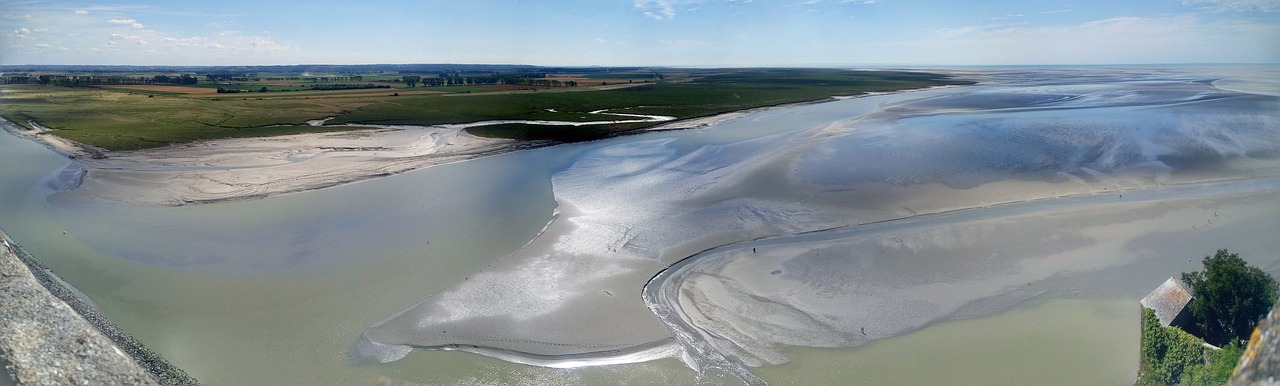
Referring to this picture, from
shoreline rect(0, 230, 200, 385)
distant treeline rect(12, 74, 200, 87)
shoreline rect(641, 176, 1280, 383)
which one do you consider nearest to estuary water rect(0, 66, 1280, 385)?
shoreline rect(641, 176, 1280, 383)

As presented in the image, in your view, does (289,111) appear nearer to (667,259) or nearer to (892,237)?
(667,259)

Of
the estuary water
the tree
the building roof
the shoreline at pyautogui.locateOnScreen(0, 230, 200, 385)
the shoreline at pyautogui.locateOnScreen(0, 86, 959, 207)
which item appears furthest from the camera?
the shoreline at pyautogui.locateOnScreen(0, 86, 959, 207)

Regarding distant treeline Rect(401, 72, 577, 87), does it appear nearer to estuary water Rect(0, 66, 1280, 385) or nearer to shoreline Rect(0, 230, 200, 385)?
estuary water Rect(0, 66, 1280, 385)

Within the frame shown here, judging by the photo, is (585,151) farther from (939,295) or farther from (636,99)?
(636,99)

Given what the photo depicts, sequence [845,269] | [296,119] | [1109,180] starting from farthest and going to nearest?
[296,119] → [1109,180] → [845,269]

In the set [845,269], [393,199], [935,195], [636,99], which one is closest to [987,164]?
[935,195]

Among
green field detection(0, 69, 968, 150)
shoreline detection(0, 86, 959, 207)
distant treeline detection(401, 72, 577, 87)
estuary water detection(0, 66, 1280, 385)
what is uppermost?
distant treeline detection(401, 72, 577, 87)
